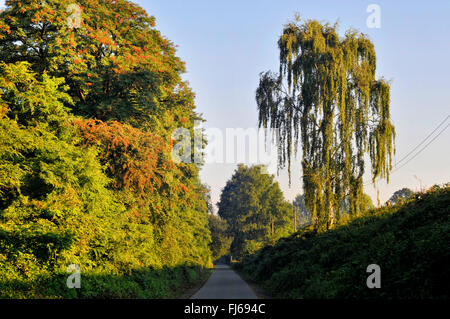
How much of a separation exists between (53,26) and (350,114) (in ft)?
51.1

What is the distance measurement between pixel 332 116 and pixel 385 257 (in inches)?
437

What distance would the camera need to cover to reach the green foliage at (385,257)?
30.9 ft

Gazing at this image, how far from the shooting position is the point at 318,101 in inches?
834

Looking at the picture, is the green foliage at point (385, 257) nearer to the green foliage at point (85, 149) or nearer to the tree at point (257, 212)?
the green foliage at point (85, 149)

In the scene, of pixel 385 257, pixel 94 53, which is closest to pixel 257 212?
pixel 94 53

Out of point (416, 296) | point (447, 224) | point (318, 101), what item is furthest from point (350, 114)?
point (416, 296)

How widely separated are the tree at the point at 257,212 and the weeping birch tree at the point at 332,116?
5095 centimetres

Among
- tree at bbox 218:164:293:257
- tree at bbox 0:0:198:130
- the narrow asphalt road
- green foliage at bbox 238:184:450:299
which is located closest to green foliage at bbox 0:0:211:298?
tree at bbox 0:0:198:130

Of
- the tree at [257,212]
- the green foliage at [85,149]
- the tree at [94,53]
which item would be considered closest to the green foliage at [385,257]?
the green foliage at [85,149]

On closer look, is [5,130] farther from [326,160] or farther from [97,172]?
[326,160]

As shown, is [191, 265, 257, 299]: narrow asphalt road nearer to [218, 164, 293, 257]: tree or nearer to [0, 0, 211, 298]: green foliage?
[0, 0, 211, 298]: green foliage

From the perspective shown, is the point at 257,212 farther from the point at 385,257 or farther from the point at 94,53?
the point at 385,257

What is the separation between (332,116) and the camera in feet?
70.1

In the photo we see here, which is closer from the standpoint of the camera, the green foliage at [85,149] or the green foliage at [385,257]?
the green foliage at [385,257]
